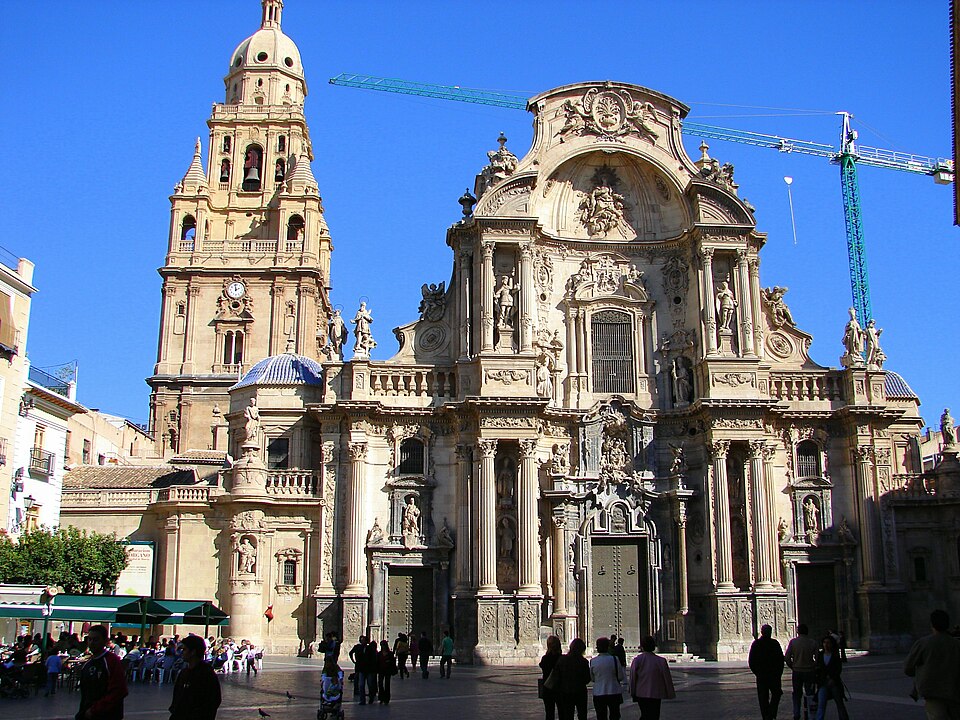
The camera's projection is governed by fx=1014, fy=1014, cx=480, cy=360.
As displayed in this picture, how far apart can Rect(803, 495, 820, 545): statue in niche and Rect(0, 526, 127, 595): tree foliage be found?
26.3m

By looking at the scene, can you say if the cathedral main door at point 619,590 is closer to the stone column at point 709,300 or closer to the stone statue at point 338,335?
the stone column at point 709,300

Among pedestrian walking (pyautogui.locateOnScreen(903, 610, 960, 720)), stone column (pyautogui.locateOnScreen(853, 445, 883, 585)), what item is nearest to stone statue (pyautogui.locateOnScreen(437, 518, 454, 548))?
stone column (pyautogui.locateOnScreen(853, 445, 883, 585))

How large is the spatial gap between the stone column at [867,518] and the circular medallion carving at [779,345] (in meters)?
4.83

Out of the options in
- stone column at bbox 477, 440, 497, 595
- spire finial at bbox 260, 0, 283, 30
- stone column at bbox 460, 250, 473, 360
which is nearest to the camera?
stone column at bbox 477, 440, 497, 595

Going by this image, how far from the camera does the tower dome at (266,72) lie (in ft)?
246

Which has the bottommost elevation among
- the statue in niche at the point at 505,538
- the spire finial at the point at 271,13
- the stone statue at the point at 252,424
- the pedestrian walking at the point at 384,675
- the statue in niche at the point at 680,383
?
the pedestrian walking at the point at 384,675

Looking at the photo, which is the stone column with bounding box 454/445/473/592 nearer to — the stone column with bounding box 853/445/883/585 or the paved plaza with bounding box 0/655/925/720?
the paved plaza with bounding box 0/655/925/720

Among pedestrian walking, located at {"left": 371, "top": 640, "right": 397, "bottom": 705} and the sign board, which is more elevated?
the sign board

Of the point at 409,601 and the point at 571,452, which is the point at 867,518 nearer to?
the point at 571,452

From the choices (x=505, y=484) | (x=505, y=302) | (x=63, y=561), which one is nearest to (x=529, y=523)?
(x=505, y=484)

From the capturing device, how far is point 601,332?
1652 inches

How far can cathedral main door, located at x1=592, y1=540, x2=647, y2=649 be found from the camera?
38.7 metres

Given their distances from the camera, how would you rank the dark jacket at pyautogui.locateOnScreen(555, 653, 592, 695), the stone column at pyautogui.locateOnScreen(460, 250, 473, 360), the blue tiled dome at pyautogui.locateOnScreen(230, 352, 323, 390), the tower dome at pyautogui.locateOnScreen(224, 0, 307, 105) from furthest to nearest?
the tower dome at pyautogui.locateOnScreen(224, 0, 307, 105) → the blue tiled dome at pyautogui.locateOnScreen(230, 352, 323, 390) → the stone column at pyautogui.locateOnScreen(460, 250, 473, 360) → the dark jacket at pyautogui.locateOnScreen(555, 653, 592, 695)

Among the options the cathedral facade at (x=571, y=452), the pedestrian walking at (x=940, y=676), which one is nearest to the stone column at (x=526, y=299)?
the cathedral facade at (x=571, y=452)
